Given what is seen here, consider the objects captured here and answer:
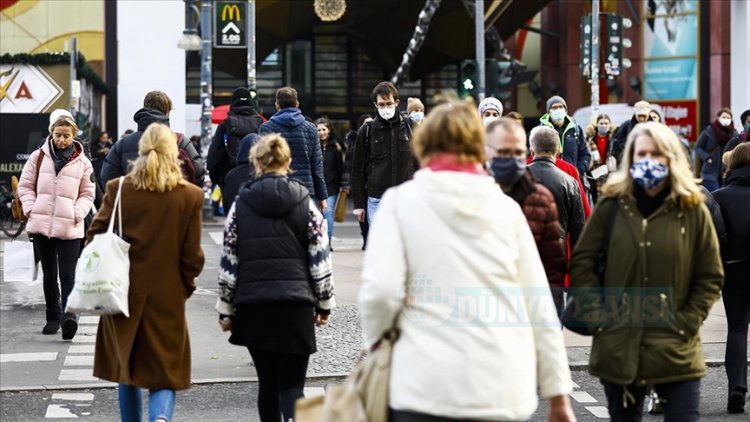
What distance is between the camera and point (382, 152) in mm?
12594

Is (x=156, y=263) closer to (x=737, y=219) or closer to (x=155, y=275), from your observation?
(x=155, y=275)

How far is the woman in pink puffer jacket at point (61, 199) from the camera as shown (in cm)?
1154

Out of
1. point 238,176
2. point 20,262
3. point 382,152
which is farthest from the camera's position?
point 382,152

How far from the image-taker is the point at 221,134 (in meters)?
11.9

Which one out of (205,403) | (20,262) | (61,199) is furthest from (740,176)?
(20,262)

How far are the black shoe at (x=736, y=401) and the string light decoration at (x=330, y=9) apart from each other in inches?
1064

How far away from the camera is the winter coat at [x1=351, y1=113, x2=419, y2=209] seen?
12516 mm

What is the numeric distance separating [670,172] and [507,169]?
0.78m

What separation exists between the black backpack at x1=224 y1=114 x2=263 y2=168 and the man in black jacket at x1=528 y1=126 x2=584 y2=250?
3.75 meters

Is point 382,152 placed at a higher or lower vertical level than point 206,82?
lower

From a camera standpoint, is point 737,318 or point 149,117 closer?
point 737,318

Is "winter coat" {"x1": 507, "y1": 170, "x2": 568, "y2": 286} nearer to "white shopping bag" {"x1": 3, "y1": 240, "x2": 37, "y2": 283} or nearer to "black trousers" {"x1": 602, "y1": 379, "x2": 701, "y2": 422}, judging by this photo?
"black trousers" {"x1": 602, "y1": 379, "x2": 701, "y2": 422}

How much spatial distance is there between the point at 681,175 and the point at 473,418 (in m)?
1.93

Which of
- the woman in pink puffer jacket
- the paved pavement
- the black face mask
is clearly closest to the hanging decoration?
the paved pavement
